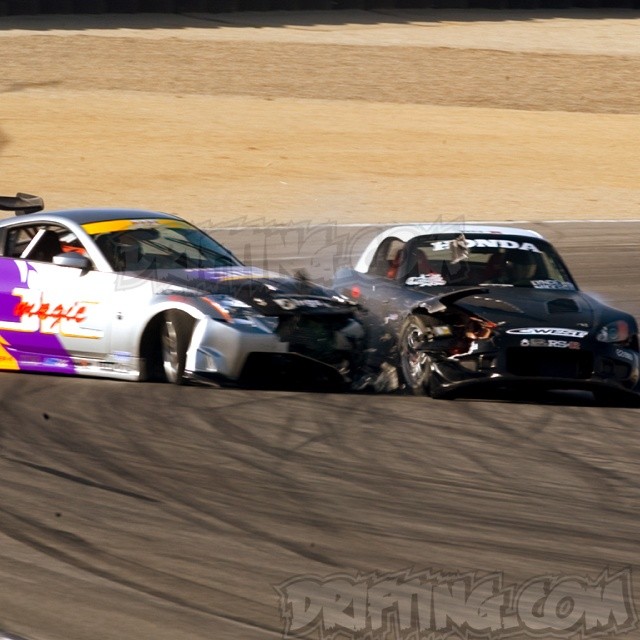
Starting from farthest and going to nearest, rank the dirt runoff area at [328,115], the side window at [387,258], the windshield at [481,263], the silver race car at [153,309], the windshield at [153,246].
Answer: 1. the dirt runoff area at [328,115]
2. the side window at [387,258]
3. the windshield at [481,263]
4. the windshield at [153,246]
5. the silver race car at [153,309]

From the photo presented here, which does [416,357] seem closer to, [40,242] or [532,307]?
[532,307]

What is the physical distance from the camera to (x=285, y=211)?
21.2m

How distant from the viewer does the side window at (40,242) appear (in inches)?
393

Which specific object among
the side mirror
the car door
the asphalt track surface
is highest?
the side mirror

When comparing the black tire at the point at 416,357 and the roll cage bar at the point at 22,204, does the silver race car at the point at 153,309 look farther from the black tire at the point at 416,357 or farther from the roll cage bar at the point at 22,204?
the roll cage bar at the point at 22,204

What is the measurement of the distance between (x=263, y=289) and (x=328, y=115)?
2223 centimetres

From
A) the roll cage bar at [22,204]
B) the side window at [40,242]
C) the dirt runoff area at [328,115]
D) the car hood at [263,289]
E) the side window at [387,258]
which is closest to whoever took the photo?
the car hood at [263,289]

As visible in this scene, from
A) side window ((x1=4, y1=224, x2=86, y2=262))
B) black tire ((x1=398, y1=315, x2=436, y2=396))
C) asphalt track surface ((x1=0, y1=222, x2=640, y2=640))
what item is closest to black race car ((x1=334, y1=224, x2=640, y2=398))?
black tire ((x1=398, y1=315, x2=436, y2=396))

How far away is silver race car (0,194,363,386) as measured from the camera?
890 cm

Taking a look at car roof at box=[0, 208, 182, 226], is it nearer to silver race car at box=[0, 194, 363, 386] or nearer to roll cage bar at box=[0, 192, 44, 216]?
silver race car at box=[0, 194, 363, 386]

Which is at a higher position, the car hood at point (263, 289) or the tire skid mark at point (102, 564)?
the car hood at point (263, 289)

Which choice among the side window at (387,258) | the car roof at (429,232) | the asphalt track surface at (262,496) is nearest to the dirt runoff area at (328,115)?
the car roof at (429,232)

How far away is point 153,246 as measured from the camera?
9.87m

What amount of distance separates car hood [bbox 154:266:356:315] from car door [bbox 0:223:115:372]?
520mm
